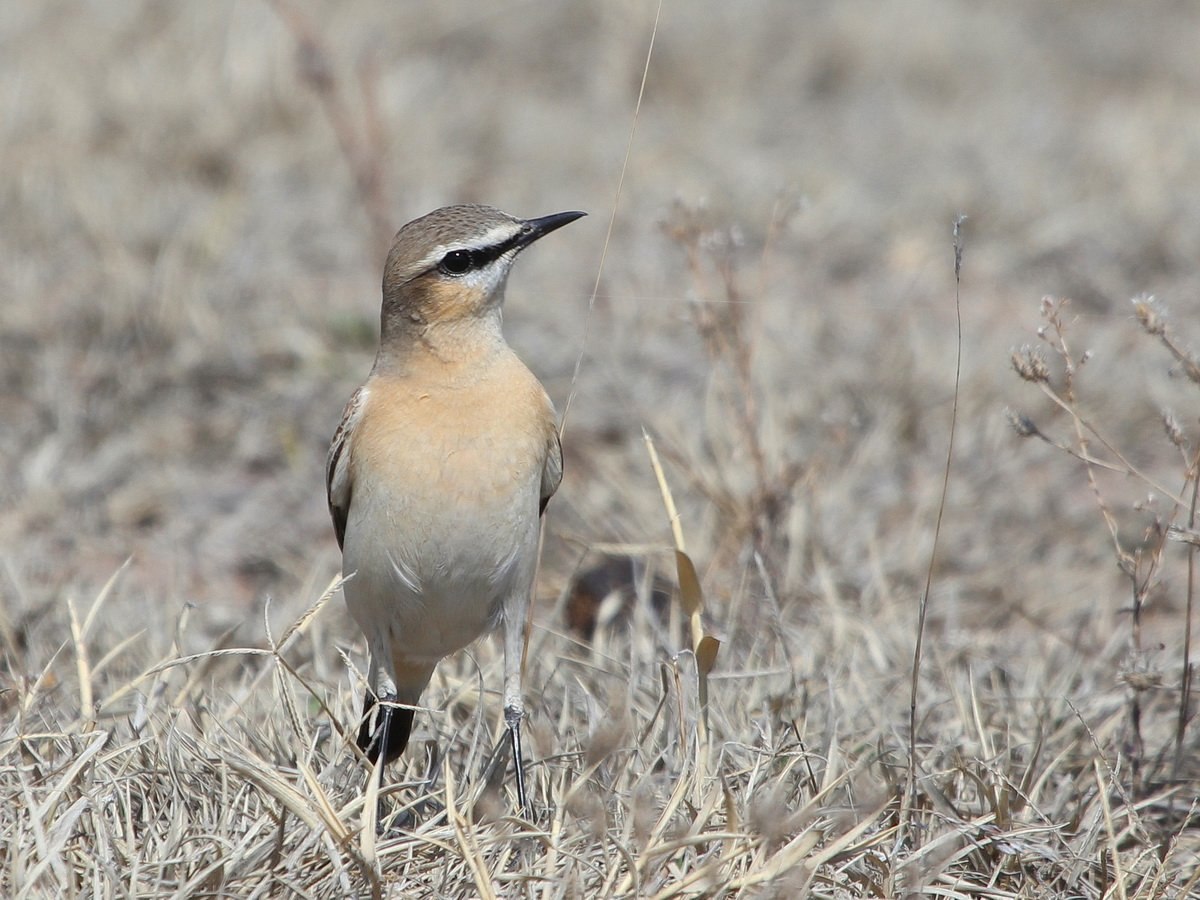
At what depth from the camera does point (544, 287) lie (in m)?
7.43

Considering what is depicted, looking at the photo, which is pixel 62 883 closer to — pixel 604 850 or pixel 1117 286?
pixel 604 850

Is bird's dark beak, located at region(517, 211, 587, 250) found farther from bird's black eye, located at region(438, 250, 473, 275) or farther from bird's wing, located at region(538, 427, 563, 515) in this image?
bird's wing, located at region(538, 427, 563, 515)

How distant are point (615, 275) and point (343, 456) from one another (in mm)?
3937

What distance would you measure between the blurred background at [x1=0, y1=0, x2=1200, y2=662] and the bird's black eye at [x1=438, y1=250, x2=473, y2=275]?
1.09 metres

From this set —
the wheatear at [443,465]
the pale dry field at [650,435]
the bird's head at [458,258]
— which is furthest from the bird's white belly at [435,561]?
the bird's head at [458,258]

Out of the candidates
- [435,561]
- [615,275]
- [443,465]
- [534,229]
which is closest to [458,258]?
[534,229]

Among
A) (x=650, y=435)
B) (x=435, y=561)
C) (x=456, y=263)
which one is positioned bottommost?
(x=650, y=435)

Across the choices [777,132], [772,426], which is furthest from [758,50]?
[772,426]

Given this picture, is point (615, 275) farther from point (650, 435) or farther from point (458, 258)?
point (458, 258)

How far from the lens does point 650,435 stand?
616 centimetres

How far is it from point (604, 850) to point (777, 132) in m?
7.32

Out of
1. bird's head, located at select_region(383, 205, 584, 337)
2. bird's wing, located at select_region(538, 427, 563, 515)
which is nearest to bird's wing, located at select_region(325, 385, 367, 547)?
bird's head, located at select_region(383, 205, 584, 337)

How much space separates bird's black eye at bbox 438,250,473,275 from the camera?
3.78 m

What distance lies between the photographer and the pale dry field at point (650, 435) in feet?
10.9
